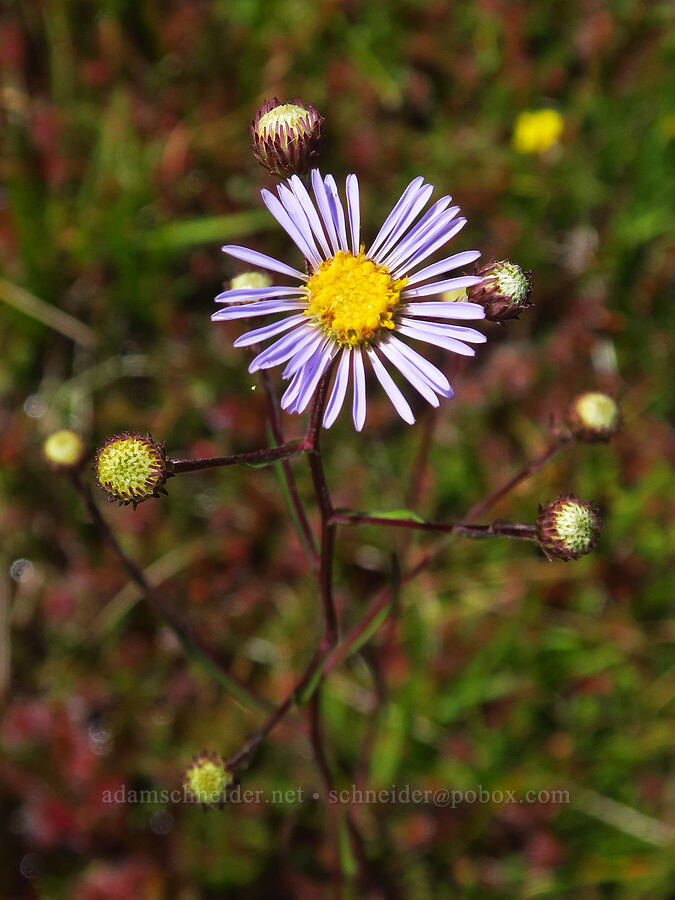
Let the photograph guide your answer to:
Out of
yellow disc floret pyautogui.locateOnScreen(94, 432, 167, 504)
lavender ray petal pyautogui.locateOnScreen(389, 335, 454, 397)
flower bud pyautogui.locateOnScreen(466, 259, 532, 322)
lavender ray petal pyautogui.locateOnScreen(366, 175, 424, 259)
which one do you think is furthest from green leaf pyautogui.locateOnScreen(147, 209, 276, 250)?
yellow disc floret pyautogui.locateOnScreen(94, 432, 167, 504)

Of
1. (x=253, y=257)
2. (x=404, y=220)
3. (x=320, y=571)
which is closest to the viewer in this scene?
(x=253, y=257)

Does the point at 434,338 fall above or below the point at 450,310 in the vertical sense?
below

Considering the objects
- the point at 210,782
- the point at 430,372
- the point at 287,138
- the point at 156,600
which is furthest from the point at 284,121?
the point at 210,782

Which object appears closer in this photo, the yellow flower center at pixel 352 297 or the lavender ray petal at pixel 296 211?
the lavender ray petal at pixel 296 211

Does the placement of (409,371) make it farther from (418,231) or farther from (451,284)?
(418,231)

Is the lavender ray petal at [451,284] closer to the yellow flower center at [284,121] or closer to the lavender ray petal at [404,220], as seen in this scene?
the lavender ray petal at [404,220]

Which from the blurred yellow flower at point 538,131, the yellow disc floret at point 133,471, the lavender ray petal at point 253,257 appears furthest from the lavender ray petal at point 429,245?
the blurred yellow flower at point 538,131

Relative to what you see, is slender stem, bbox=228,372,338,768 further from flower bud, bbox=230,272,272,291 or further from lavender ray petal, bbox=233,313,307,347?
flower bud, bbox=230,272,272,291

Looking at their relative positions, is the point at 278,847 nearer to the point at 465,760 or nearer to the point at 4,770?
the point at 465,760
